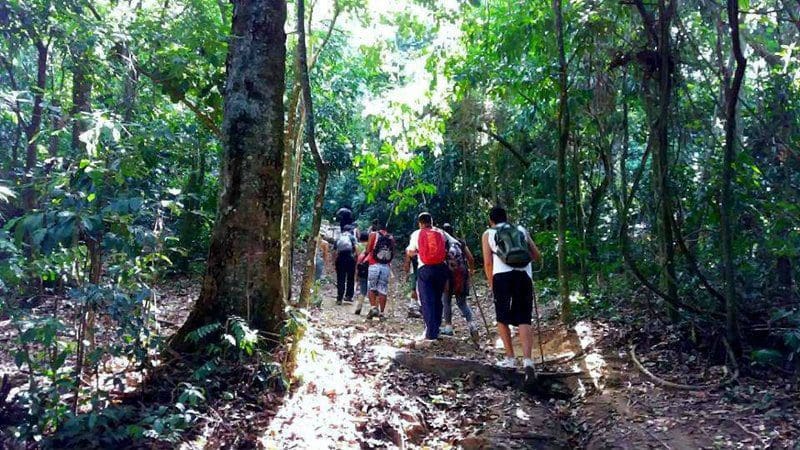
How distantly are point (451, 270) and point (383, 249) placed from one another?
2.27 m

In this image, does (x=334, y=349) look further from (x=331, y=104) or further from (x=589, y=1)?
(x=331, y=104)

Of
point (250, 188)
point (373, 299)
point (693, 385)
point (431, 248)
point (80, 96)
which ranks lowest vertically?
point (693, 385)

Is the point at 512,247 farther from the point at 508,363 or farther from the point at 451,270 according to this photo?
the point at 451,270

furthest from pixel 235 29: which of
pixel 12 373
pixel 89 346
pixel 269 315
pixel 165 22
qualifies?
pixel 12 373

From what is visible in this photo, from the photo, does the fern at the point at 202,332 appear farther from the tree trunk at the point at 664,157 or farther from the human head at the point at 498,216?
the tree trunk at the point at 664,157

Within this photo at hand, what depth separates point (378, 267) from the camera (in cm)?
1104

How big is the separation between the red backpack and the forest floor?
127 cm

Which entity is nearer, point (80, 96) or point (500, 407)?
point (500, 407)

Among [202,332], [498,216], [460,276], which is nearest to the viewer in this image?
[202,332]

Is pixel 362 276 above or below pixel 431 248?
below

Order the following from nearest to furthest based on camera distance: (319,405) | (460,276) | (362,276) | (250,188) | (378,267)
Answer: (319,405) < (250,188) < (460,276) < (378,267) < (362,276)

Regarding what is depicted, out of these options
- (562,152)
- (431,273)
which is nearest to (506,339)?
(431,273)

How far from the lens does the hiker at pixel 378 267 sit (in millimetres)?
11069

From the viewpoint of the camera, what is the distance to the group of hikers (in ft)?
22.8
